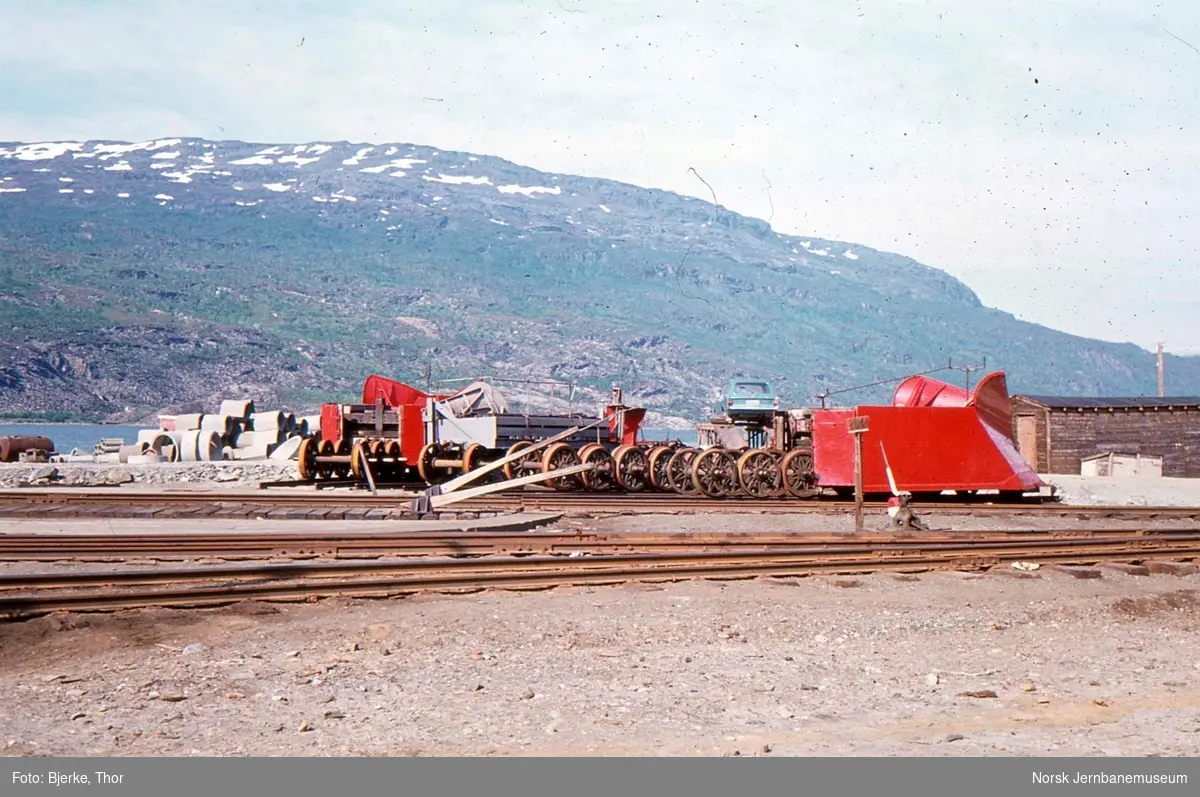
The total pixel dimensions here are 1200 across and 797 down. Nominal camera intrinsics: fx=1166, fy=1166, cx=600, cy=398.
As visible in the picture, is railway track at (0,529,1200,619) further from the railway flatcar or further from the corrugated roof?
the corrugated roof

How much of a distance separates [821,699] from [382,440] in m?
19.0

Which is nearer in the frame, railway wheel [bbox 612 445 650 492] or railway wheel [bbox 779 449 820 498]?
railway wheel [bbox 779 449 820 498]

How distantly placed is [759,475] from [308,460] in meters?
9.40

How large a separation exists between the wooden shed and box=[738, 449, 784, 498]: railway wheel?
1745 centimetres

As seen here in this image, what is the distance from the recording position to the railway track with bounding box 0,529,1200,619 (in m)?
9.05

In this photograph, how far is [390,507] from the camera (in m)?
17.3

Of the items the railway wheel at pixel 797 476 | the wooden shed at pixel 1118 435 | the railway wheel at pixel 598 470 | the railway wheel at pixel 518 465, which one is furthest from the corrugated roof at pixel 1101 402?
the railway wheel at pixel 518 465

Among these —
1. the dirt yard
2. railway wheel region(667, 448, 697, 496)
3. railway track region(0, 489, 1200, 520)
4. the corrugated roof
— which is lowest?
the dirt yard

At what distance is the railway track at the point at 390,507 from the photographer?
15930 millimetres

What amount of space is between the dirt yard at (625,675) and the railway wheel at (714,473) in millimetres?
11855

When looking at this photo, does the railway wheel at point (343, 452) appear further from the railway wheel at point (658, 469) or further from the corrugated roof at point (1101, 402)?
the corrugated roof at point (1101, 402)

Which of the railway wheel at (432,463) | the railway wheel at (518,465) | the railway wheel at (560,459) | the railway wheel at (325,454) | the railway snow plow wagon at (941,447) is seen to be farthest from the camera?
the railway wheel at (325,454)

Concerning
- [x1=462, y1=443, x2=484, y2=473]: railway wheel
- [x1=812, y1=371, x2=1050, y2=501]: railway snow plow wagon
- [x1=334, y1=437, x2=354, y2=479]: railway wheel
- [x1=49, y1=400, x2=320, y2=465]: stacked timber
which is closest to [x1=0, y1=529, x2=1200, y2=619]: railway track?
[x1=812, y1=371, x2=1050, y2=501]: railway snow plow wagon

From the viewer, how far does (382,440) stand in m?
24.8
